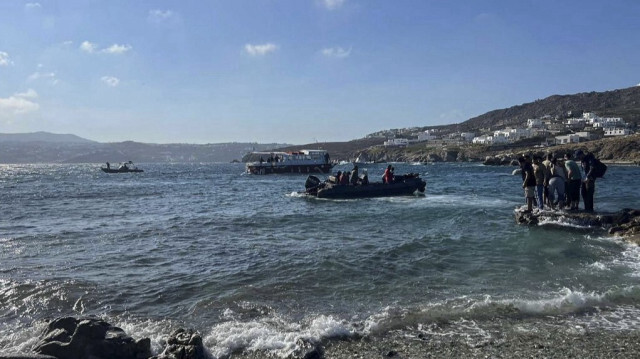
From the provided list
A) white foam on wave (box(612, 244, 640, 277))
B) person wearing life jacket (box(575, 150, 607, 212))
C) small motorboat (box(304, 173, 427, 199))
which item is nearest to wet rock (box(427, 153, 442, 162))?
small motorboat (box(304, 173, 427, 199))

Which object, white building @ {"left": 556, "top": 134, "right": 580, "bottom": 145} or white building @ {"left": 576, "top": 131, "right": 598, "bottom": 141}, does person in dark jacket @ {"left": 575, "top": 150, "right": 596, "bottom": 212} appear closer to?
white building @ {"left": 556, "top": 134, "right": 580, "bottom": 145}

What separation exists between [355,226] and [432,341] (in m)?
13.7

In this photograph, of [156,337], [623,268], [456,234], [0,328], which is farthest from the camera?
[456,234]

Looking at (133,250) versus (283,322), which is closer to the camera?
(283,322)

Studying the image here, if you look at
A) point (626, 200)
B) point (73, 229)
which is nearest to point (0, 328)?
point (73, 229)

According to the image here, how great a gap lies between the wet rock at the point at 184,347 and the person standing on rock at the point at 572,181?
15.9m

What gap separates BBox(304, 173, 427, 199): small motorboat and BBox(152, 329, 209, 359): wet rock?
2734 centimetres

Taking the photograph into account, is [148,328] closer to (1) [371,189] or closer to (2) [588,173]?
(2) [588,173]

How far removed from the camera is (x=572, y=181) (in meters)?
18.9

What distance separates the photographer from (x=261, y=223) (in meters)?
23.7

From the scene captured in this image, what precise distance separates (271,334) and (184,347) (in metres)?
1.71

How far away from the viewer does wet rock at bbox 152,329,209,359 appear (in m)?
7.26

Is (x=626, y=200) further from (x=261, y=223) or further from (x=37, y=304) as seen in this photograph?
(x=37, y=304)

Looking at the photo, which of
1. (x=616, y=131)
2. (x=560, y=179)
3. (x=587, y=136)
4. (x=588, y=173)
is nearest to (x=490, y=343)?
(x=588, y=173)
